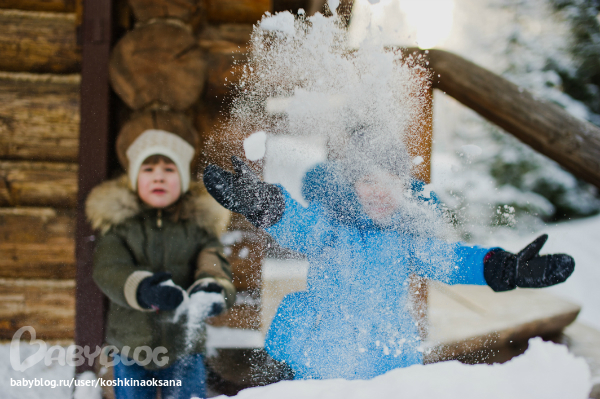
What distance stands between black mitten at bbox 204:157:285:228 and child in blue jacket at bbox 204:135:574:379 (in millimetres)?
104

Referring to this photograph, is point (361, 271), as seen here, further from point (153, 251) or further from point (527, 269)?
point (153, 251)

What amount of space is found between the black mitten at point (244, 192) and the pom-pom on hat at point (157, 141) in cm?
25

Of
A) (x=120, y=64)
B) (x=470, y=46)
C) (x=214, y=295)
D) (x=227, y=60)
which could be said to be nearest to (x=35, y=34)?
(x=120, y=64)

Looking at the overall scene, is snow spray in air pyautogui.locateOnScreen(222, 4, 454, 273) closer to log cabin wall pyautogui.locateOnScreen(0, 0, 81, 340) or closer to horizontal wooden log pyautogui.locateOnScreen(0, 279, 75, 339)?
log cabin wall pyautogui.locateOnScreen(0, 0, 81, 340)

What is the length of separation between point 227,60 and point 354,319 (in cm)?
72

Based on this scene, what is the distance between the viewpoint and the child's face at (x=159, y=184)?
31.2 inches

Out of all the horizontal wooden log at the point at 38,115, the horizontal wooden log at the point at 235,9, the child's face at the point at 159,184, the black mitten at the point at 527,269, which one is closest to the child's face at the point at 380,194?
the black mitten at the point at 527,269

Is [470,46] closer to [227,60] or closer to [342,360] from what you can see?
[227,60]

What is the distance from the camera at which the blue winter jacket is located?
69cm

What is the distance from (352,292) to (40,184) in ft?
2.99

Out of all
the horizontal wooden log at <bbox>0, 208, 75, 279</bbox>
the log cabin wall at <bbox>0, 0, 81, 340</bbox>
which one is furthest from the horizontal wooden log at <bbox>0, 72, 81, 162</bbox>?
the horizontal wooden log at <bbox>0, 208, 75, 279</bbox>

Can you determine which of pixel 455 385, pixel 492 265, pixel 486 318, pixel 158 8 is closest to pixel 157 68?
pixel 158 8

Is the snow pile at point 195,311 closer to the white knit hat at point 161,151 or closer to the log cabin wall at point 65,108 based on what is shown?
the log cabin wall at point 65,108

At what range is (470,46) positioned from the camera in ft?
3.23
